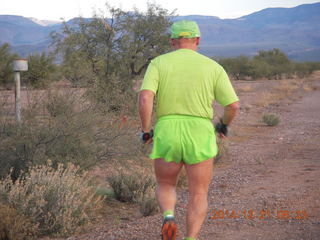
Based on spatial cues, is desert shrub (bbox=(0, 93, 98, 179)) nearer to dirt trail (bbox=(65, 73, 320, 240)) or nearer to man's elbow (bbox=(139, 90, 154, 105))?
dirt trail (bbox=(65, 73, 320, 240))

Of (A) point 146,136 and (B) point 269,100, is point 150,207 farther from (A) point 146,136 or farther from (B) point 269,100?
(B) point 269,100

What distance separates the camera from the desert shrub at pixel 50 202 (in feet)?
18.6

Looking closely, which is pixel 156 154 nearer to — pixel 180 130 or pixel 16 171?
pixel 180 130

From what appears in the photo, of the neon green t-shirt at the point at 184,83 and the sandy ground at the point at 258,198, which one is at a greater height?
the neon green t-shirt at the point at 184,83

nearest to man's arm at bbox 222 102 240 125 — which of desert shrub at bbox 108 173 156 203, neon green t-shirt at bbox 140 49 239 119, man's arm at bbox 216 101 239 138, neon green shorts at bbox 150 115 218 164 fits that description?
man's arm at bbox 216 101 239 138

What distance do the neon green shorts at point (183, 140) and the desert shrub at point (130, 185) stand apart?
3.32m

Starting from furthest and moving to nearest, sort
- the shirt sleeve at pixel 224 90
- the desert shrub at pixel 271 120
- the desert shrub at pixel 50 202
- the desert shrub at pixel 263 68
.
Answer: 1. the desert shrub at pixel 263 68
2. the desert shrub at pixel 271 120
3. the desert shrub at pixel 50 202
4. the shirt sleeve at pixel 224 90

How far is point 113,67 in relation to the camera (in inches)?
669

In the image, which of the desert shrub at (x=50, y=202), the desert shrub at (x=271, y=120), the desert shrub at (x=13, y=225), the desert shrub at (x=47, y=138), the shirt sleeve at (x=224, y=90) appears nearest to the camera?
the shirt sleeve at (x=224, y=90)

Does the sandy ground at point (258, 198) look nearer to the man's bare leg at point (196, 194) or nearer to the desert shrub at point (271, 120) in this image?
the man's bare leg at point (196, 194)

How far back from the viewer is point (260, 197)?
6.83 metres

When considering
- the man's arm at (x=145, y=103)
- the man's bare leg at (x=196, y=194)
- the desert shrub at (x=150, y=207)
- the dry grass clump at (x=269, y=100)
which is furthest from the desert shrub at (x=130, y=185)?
the dry grass clump at (x=269, y=100)

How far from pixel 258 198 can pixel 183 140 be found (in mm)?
3089

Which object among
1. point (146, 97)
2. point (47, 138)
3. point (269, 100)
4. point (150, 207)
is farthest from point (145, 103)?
point (269, 100)
